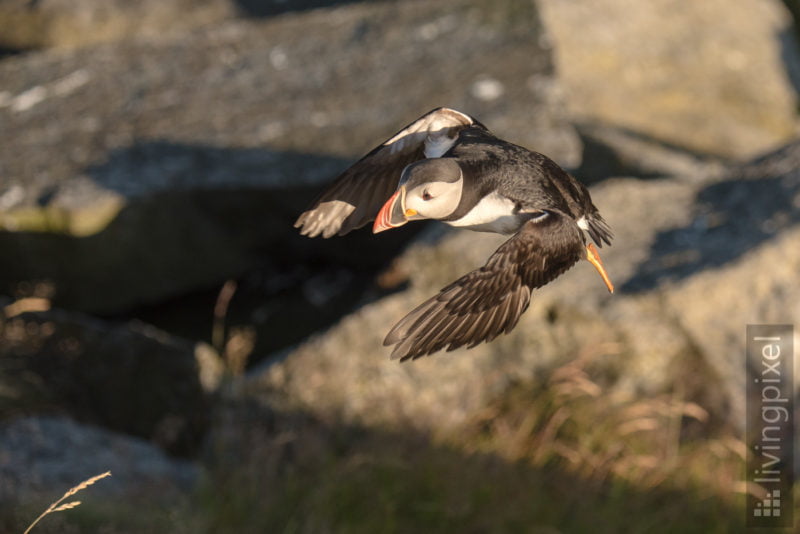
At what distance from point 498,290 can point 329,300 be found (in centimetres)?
362

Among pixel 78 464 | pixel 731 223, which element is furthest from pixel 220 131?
pixel 731 223

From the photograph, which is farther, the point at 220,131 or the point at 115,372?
the point at 220,131

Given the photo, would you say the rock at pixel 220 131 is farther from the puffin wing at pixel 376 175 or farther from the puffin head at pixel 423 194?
the puffin head at pixel 423 194

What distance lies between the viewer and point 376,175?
7.02 feet

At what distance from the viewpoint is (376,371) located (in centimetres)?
440

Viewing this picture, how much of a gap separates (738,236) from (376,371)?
1699mm

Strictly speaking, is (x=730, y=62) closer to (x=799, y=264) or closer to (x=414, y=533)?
(x=799, y=264)

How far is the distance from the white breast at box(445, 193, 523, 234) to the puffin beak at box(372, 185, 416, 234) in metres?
0.15

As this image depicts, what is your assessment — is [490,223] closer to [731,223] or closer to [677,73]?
[731,223]

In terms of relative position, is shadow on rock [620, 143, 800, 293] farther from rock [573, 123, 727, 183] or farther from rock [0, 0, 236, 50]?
rock [0, 0, 236, 50]

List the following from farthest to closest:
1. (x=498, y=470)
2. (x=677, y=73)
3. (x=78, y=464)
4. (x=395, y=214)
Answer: (x=677, y=73), (x=498, y=470), (x=78, y=464), (x=395, y=214)

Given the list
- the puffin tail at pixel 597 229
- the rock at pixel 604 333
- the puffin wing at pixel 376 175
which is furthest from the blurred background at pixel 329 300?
the puffin tail at pixel 597 229

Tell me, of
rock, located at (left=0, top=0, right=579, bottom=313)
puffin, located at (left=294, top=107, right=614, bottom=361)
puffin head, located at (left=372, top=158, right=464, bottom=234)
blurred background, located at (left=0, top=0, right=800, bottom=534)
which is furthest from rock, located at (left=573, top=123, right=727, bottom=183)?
puffin head, located at (left=372, top=158, right=464, bottom=234)

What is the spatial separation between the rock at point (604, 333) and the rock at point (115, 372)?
1.07 ft
